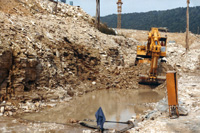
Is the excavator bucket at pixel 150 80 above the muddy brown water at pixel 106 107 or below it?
above

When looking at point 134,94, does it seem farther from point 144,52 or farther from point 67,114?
point 67,114

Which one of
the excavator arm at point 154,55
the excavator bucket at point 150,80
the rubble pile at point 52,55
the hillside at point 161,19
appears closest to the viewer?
the rubble pile at point 52,55

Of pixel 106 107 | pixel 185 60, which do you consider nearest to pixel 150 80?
pixel 106 107

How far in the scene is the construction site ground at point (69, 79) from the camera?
1006cm

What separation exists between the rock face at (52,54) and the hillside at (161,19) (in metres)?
73.5

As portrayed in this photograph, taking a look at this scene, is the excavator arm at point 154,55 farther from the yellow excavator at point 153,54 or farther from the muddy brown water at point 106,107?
the muddy brown water at point 106,107

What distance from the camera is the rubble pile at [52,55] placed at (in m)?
13.1

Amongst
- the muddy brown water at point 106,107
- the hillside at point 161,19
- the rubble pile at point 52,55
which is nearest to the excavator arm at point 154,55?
the muddy brown water at point 106,107

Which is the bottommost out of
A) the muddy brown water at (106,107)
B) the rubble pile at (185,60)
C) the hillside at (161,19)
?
the muddy brown water at (106,107)

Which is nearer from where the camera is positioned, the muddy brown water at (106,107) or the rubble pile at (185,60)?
the muddy brown water at (106,107)

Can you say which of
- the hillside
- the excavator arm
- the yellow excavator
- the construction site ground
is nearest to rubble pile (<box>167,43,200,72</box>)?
the construction site ground

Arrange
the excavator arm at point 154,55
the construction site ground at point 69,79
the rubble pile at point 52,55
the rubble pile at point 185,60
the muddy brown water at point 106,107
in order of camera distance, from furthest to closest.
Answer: the rubble pile at point 185,60 < the excavator arm at point 154,55 < the rubble pile at point 52,55 < the muddy brown water at point 106,107 < the construction site ground at point 69,79

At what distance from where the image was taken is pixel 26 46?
14570mm

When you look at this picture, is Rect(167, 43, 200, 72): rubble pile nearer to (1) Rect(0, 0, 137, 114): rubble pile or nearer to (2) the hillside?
(1) Rect(0, 0, 137, 114): rubble pile
